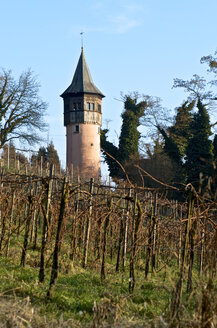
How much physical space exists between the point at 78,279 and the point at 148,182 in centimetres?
2667

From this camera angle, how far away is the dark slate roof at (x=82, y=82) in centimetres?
4669

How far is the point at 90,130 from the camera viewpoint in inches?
1813

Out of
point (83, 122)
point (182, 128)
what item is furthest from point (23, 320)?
point (83, 122)

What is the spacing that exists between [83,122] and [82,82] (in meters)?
4.13

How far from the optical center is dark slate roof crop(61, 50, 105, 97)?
153 ft

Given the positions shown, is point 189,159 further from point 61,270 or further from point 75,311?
point 75,311

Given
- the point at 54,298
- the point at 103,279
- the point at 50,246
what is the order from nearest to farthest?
the point at 54,298, the point at 103,279, the point at 50,246

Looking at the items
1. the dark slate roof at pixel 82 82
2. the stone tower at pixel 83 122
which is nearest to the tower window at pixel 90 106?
the stone tower at pixel 83 122

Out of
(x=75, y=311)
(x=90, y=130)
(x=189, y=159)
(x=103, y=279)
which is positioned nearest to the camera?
(x=75, y=311)

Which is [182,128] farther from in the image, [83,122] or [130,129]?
[83,122]

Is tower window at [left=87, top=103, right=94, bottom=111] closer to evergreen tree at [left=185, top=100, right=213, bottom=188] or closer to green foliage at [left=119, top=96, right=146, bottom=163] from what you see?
green foliage at [left=119, top=96, right=146, bottom=163]

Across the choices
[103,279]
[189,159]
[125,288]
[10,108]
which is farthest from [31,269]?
[10,108]

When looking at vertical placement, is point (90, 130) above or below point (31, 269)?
above

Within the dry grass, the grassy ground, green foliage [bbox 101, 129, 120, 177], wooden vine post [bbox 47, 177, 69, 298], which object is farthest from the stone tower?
the dry grass
